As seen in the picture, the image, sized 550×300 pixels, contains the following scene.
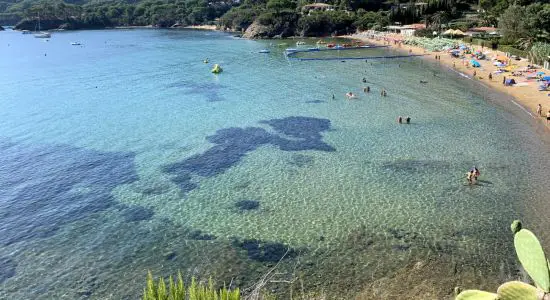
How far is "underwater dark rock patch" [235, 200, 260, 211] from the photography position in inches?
949

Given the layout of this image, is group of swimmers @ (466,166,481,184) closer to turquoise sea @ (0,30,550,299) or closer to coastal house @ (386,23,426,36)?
turquoise sea @ (0,30,550,299)

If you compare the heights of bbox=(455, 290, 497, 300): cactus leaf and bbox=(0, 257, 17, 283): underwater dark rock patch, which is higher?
bbox=(455, 290, 497, 300): cactus leaf

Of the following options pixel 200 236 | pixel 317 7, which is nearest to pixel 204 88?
pixel 200 236

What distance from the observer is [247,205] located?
24.5m

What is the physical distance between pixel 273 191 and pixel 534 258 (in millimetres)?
19382

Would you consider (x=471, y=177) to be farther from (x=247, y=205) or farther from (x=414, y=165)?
(x=247, y=205)

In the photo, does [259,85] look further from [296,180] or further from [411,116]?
[296,180]

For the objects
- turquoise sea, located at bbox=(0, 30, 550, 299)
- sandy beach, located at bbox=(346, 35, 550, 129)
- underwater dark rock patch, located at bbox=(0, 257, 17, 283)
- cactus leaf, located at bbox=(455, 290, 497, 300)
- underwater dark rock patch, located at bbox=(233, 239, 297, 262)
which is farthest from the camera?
→ sandy beach, located at bbox=(346, 35, 550, 129)

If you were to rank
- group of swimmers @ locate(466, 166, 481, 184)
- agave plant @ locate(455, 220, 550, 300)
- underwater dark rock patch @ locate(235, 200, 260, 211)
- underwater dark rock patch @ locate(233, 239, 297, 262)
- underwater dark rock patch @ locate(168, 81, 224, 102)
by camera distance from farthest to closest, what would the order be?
underwater dark rock patch @ locate(168, 81, 224, 102)
group of swimmers @ locate(466, 166, 481, 184)
underwater dark rock patch @ locate(235, 200, 260, 211)
underwater dark rock patch @ locate(233, 239, 297, 262)
agave plant @ locate(455, 220, 550, 300)

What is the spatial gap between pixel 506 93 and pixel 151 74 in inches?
2132

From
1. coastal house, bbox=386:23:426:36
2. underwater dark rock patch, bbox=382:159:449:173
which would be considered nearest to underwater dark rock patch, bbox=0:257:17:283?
underwater dark rock patch, bbox=382:159:449:173

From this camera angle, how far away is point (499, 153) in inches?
1230

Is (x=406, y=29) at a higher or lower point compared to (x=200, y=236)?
higher

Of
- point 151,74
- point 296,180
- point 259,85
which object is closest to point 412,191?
point 296,180
